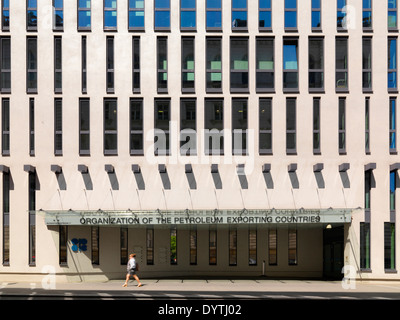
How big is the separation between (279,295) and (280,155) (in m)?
7.83

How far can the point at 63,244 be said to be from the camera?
21828mm

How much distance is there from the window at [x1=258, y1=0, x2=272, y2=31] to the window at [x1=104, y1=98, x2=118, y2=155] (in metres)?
8.60

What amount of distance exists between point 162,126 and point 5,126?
26.6 feet

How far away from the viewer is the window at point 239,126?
21.7 meters

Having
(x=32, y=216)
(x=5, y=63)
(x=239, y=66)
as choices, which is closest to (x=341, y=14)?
(x=239, y=66)

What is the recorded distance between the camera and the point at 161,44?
22.2 m

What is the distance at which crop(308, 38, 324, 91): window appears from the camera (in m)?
22.0

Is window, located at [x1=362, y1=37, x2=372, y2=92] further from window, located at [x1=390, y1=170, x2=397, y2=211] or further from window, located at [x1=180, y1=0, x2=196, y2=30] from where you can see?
window, located at [x1=180, y1=0, x2=196, y2=30]

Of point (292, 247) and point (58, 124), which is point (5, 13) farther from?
point (292, 247)

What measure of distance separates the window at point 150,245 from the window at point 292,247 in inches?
289
